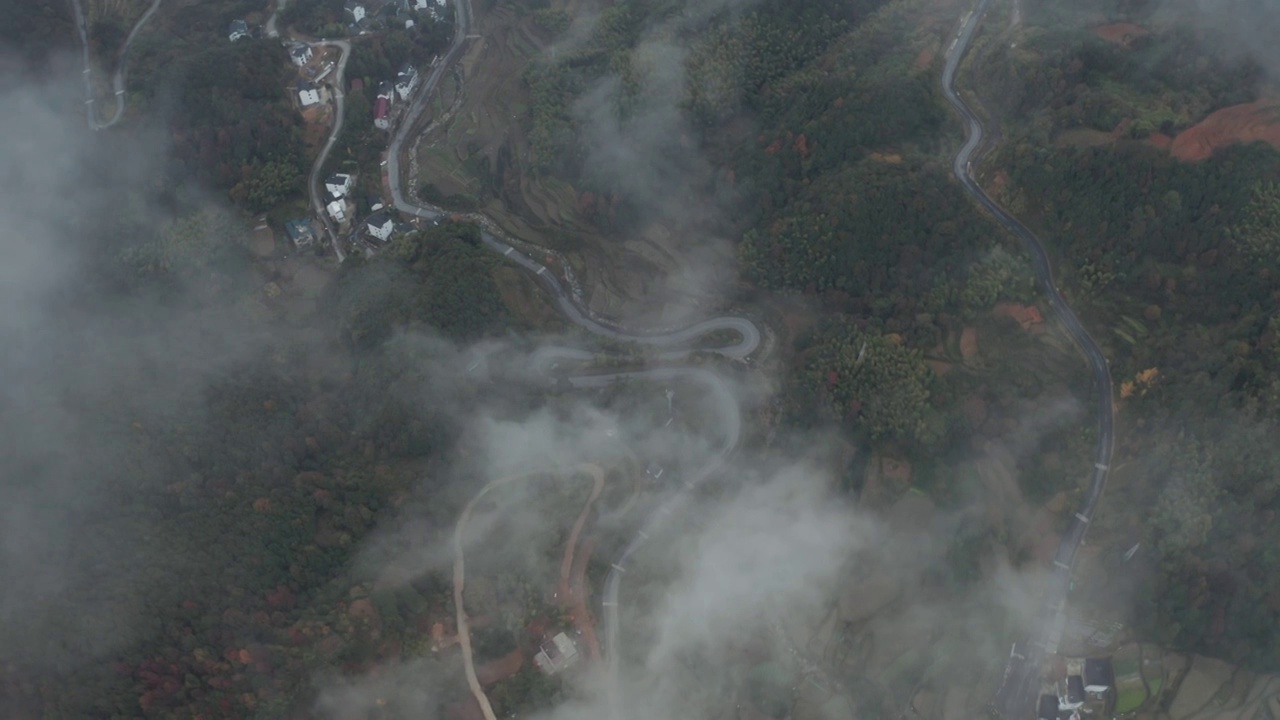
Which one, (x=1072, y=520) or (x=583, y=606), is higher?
(x=583, y=606)

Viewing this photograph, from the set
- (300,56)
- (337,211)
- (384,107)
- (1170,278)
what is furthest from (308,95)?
(1170,278)

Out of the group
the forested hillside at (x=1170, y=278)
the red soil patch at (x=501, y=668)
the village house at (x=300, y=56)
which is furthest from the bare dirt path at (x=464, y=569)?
the village house at (x=300, y=56)

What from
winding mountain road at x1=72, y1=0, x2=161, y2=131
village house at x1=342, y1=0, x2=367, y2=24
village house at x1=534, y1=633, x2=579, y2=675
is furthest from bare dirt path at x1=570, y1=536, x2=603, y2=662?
winding mountain road at x1=72, y1=0, x2=161, y2=131

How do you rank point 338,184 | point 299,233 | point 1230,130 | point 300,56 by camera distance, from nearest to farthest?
point 1230,130 < point 299,233 < point 338,184 < point 300,56

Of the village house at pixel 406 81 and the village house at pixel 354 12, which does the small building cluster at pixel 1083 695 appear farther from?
the village house at pixel 354 12

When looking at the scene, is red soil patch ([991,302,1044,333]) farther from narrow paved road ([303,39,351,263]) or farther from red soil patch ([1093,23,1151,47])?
narrow paved road ([303,39,351,263])

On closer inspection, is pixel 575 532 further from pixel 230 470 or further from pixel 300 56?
pixel 300 56
